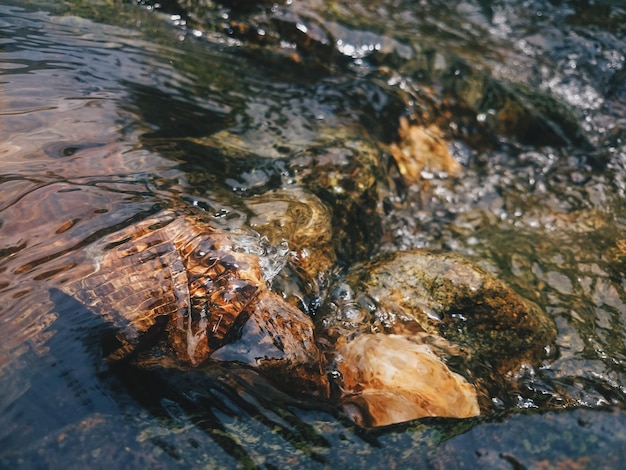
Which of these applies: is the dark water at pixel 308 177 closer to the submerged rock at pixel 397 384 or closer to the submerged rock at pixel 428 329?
the submerged rock at pixel 428 329

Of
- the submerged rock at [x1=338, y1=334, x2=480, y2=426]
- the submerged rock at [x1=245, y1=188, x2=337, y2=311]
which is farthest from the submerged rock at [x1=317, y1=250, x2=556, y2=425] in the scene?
the submerged rock at [x1=245, y1=188, x2=337, y2=311]

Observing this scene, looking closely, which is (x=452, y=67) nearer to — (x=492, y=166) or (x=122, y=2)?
(x=492, y=166)

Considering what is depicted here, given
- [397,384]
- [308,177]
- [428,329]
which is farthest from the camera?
[308,177]

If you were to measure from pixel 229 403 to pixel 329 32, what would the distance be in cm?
441

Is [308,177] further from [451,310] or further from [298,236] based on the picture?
[451,310]

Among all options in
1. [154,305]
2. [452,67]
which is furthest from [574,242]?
[154,305]

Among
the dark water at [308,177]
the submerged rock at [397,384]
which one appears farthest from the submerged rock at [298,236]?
the submerged rock at [397,384]

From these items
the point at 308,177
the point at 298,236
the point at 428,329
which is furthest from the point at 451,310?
the point at 308,177

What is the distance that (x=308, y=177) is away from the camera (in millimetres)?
4039

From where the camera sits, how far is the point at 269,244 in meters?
3.32

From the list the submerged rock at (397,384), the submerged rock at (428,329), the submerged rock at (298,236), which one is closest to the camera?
the submerged rock at (397,384)

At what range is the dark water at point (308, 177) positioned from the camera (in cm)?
218

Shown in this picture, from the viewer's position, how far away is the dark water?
7.14 ft

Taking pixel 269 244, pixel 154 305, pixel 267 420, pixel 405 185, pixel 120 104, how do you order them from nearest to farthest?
1. pixel 267 420
2. pixel 154 305
3. pixel 269 244
4. pixel 120 104
5. pixel 405 185
